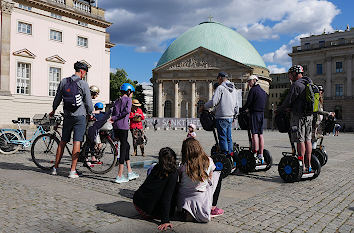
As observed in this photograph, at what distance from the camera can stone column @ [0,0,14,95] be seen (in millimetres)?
27359

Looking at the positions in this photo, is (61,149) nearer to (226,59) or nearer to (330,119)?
(330,119)

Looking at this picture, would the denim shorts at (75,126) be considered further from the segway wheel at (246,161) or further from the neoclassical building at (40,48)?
the neoclassical building at (40,48)

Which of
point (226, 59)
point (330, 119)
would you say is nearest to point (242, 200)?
point (330, 119)

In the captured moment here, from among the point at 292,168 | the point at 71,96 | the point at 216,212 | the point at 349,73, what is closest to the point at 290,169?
the point at 292,168

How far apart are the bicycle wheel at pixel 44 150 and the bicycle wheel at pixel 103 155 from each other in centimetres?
99

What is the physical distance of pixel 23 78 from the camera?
99.0 feet

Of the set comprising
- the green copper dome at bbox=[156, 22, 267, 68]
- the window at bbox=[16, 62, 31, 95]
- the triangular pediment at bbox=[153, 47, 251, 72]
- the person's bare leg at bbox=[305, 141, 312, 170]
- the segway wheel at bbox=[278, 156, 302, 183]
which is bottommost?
the segway wheel at bbox=[278, 156, 302, 183]

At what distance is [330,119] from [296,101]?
122 inches

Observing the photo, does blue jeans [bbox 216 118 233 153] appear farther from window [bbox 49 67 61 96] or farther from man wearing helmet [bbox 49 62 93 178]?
window [bbox 49 67 61 96]

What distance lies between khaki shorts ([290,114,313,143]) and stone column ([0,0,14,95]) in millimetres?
26653

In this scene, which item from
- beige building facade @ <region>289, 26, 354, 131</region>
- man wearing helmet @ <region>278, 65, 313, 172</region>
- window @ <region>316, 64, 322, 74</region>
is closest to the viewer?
man wearing helmet @ <region>278, 65, 313, 172</region>

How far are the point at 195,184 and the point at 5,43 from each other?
28.7m

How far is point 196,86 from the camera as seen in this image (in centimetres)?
Result: 7188

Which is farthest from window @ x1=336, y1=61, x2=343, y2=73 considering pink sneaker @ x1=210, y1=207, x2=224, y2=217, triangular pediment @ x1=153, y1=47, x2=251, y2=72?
A: pink sneaker @ x1=210, y1=207, x2=224, y2=217
